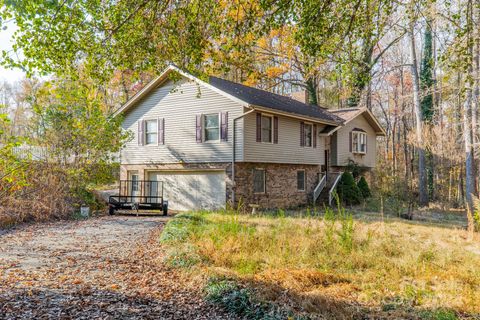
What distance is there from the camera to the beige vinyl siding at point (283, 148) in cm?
1678

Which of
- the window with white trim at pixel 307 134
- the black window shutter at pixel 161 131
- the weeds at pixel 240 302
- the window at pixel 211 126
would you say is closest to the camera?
the weeds at pixel 240 302

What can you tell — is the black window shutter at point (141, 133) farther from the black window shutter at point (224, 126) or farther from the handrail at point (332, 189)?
the handrail at point (332, 189)

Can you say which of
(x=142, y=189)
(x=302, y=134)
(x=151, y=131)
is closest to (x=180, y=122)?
(x=151, y=131)

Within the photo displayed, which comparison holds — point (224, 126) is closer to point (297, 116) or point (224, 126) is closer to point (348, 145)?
point (297, 116)

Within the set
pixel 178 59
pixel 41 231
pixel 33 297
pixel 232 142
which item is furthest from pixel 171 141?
pixel 33 297

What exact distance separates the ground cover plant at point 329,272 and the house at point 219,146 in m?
7.78

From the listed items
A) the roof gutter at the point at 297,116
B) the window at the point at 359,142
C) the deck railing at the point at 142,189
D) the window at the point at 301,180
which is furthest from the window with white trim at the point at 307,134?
the deck railing at the point at 142,189

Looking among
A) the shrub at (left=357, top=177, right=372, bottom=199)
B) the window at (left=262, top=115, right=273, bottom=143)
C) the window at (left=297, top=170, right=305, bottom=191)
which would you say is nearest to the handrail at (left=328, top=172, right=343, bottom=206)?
the window at (left=297, top=170, right=305, bottom=191)

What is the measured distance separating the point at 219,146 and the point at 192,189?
102 inches

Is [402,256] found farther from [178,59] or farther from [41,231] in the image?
[41,231]

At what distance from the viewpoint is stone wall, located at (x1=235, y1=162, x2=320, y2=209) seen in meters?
16.9

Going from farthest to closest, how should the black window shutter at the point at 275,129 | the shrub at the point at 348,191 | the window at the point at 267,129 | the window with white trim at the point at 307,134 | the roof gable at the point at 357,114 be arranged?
the roof gable at the point at 357,114
the shrub at the point at 348,191
the window with white trim at the point at 307,134
the black window shutter at the point at 275,129
the window at the point at 267,129

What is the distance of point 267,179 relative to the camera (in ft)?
59.2

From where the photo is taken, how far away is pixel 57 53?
259 inches
